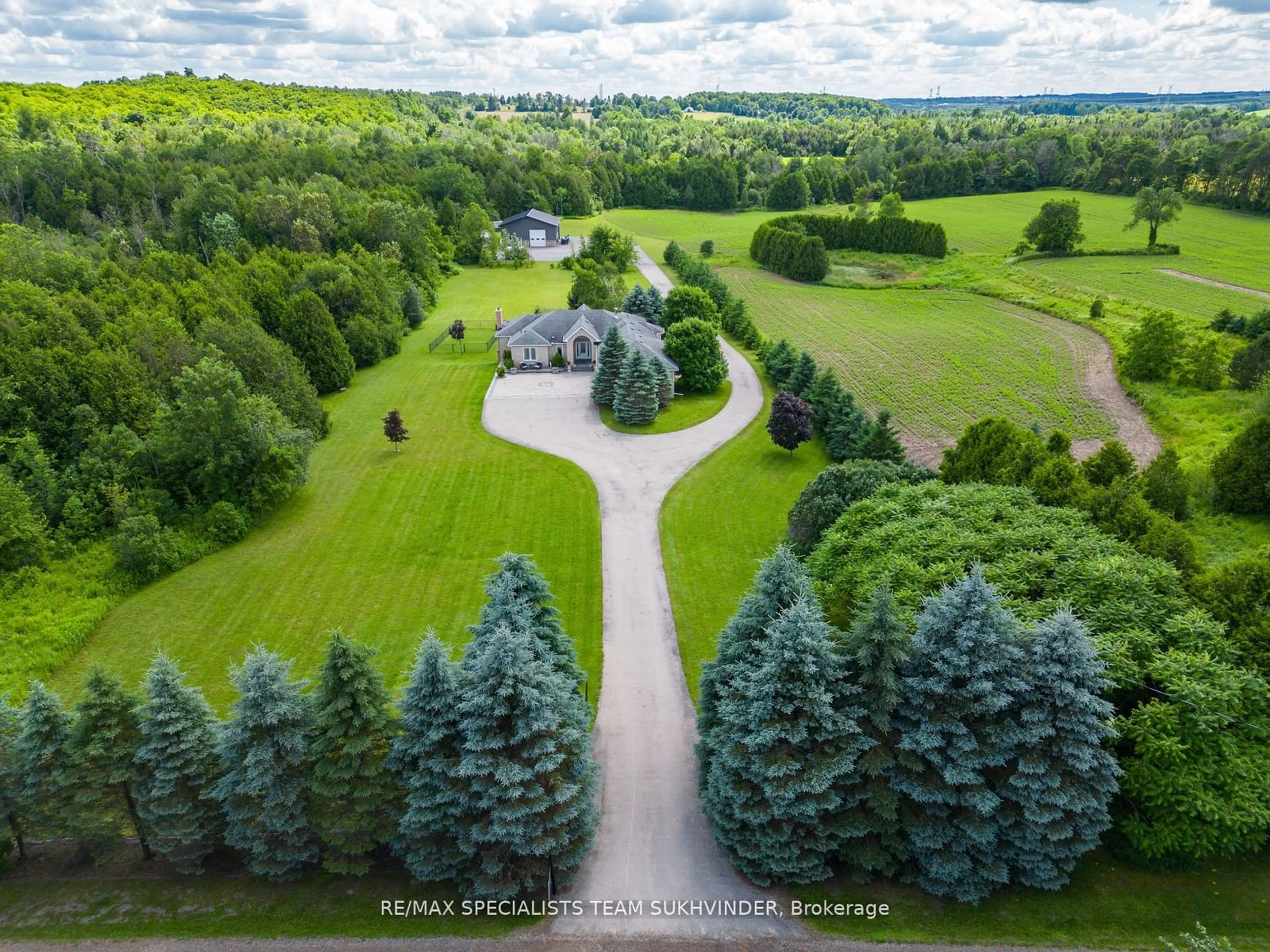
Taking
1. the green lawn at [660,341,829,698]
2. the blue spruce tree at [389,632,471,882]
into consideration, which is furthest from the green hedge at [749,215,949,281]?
the blue spruce tree at [389,632,471,882]

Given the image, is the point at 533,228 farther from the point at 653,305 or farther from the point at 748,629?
the point at 748,629

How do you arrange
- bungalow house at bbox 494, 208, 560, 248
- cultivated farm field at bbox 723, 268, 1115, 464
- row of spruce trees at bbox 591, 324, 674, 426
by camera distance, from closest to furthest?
row of spruce trees at bbox 591, 324, 674, 426 → cultivated farm field at bbox 723, 268, 1115, 464 → bungalow house at bbox 494, 208, 560, 248

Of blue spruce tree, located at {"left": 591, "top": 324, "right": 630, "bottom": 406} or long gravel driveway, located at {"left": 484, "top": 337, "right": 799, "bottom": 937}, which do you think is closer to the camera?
long gravel driveway, located at {"left": 484, "top": 337, "right": 799, "bottom": 937}

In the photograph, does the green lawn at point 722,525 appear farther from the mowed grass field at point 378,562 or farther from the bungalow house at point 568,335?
the bungalow house at point 568,335

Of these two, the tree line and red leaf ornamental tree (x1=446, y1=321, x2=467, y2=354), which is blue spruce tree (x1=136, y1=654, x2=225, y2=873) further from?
red leaf ornamental tree (x1=446, y1=321, x2=467, y2=354)

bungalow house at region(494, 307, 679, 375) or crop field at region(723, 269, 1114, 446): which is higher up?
bungalow house at region(494, 307, 679, 375)

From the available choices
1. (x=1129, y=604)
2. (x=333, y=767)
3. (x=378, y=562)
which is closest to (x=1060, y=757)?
(x=1129, y=604)
